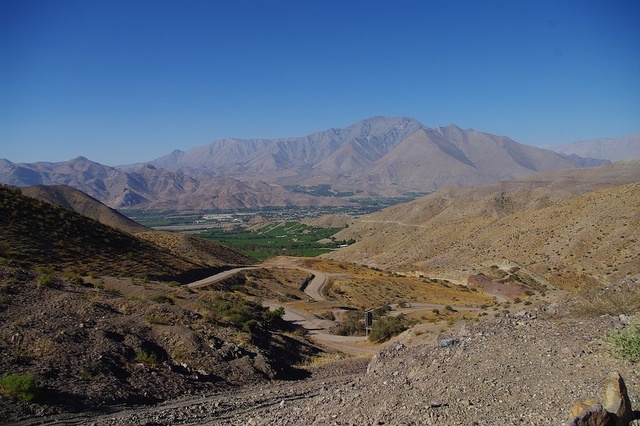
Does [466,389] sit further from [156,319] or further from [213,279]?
[213,279]

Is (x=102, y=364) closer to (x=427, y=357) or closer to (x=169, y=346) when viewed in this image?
(x=169, y=346)

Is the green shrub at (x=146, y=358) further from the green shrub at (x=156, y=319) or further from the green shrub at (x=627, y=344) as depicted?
the green shrub at (x=627, y=344)

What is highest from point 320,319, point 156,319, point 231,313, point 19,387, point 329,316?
point 19,387

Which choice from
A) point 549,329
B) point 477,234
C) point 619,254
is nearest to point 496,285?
point 619,254

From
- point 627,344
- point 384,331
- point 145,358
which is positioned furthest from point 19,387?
point 384,331

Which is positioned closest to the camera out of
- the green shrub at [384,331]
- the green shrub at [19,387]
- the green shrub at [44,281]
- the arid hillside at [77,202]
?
the green shrub at [19,387]

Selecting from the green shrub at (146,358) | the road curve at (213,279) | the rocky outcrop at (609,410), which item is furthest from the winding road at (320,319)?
the rocky outcrop at (609,410)

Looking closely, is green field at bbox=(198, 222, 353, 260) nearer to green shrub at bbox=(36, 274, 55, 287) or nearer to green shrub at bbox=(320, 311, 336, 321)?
green shrub at bbox=(320, 311, 336, 321)
